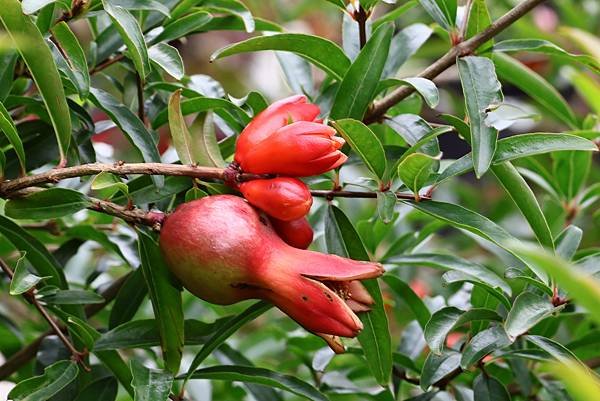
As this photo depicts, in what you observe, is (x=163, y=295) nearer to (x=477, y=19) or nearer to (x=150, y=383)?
(x=150, y=383)

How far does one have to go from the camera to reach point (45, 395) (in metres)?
0.72

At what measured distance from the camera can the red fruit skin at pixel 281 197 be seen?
2.15 feet

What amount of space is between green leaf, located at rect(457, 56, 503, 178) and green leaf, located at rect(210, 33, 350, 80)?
0.12 meters

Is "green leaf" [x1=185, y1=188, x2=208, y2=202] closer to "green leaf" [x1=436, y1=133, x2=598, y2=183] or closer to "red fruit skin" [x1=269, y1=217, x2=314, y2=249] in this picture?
"red fruit skin" [x1=269, y1=217, x2=314, y2=249]

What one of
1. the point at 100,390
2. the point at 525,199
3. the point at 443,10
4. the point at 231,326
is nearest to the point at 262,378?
the point at 231,326

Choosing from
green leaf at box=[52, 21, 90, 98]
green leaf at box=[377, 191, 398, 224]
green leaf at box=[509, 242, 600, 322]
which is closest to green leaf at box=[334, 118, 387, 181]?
green leaf at box=[377, 191, 398, 224]

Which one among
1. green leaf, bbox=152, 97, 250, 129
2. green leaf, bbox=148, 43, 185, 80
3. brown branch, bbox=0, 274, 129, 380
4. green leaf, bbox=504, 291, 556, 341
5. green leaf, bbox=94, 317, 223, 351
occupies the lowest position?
brown branch, bbox=0, 274, 129, 380

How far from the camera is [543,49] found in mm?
821

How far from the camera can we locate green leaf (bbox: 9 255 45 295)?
68cm

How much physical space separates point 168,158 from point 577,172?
0.51 meters

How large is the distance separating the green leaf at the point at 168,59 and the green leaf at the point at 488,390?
0.40 meters

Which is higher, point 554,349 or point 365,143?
point 365,143

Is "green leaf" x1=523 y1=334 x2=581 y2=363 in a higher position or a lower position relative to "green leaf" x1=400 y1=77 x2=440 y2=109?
lower

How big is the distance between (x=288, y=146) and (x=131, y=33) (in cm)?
17
